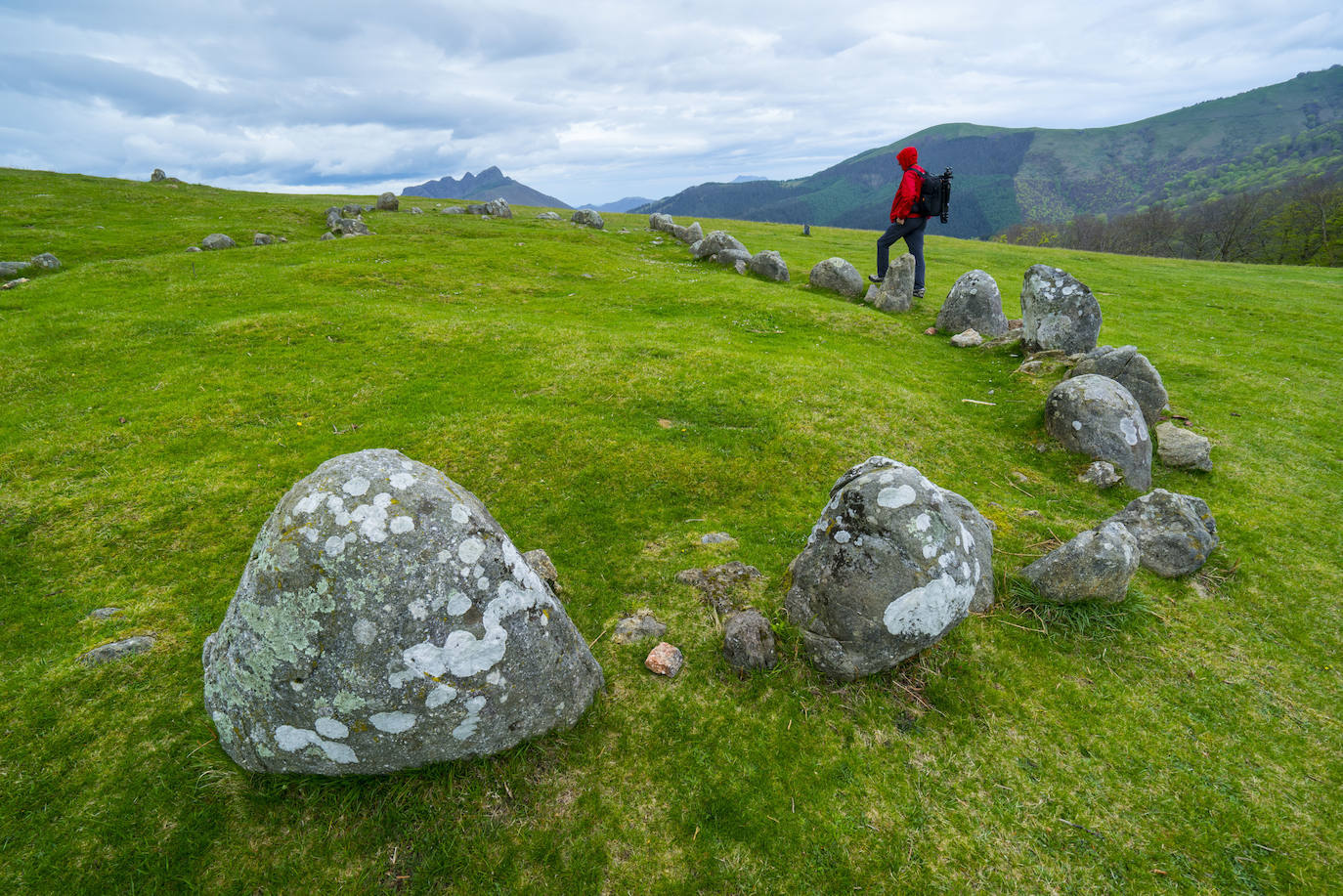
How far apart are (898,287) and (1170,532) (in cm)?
1777

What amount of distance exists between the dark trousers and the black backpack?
0.67 m

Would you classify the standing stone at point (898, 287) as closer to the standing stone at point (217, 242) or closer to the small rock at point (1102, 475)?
the small rock at point (1102, 475)

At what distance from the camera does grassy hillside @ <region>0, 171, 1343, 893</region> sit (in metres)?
5.16

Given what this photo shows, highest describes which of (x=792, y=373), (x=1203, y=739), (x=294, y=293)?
(x=294, y=293)

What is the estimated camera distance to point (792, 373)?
16.0m

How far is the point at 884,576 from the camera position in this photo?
637cm

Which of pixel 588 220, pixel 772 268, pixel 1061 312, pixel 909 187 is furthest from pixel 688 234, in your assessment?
pixel 1061 312

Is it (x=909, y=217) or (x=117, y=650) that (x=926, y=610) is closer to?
(x=117, y=650)

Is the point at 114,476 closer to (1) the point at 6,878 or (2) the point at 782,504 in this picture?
(1) the point at 6,878

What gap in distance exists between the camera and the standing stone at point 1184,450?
12188 mm

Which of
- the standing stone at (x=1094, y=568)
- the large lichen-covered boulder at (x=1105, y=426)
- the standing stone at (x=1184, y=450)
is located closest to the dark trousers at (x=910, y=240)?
the large lichen-covered boulder at (x=1105, y=426)

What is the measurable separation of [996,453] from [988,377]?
5812 mm

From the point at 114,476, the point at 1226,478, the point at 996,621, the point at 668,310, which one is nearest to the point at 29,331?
the point at 114,476

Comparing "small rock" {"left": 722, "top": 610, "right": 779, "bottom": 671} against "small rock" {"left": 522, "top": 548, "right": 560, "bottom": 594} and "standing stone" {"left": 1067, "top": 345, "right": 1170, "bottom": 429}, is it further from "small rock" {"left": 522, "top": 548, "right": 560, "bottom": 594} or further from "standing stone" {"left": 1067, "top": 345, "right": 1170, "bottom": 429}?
"standing stone" {"left": 1067, "top": 345, "right": 1170, "bottom": 429}
